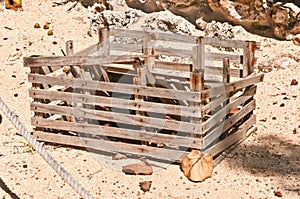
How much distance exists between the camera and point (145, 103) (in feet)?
14.3

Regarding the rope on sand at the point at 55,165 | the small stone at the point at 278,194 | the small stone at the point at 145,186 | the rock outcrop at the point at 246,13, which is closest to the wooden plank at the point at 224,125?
the small stone at the point at 145,186

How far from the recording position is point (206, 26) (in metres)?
7.08

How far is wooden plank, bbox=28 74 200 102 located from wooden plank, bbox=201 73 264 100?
0.13m

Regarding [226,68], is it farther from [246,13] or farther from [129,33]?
[246,13]

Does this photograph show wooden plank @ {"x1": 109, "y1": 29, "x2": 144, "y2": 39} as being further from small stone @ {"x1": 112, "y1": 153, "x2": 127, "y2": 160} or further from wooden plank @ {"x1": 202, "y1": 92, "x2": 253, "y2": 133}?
small stone @ {"x1": 112, "y1": 153, "x2": 127, "y2": 160}

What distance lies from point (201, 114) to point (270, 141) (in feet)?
3.38

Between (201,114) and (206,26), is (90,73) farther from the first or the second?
(206,26)

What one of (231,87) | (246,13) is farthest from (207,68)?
(246,13)

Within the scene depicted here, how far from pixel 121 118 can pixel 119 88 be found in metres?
0.24

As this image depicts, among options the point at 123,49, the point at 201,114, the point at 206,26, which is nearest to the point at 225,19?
the point at 206,26

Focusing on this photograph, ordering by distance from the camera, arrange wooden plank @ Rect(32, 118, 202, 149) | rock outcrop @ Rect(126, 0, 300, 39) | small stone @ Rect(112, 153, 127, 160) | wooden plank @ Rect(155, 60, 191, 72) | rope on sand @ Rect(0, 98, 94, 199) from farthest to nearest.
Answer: rock outcrop @ Rect(126, 0, 300, 39), wooden plank @ Rect(155, 60, 191, 72), small stone @ Rect(112, 153, 127, 160), wooden plank @ Rect(32, 118, 202, 149), rope on sand @ Rect(0, 98, 94, 199)

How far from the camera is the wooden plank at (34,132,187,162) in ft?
14.5

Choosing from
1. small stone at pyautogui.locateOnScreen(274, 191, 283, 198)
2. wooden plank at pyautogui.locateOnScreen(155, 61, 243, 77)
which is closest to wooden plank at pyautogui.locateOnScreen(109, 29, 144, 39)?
wooden plank at pyautogui.locateOnScreen(155, 61, 243, 77)

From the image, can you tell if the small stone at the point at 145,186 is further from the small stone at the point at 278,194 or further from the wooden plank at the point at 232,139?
the small stone at the point at 278,194
